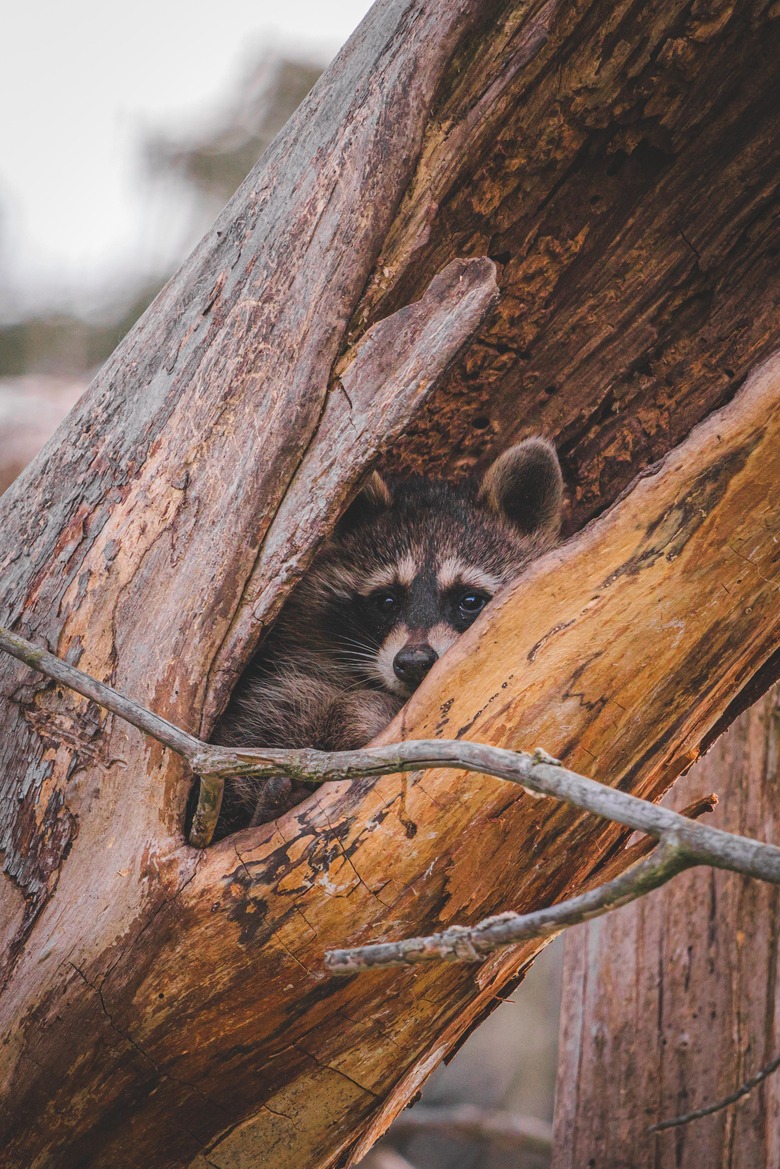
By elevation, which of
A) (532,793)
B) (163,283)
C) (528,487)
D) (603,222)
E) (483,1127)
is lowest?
(532,793)

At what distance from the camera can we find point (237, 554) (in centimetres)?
197

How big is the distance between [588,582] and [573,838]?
497 millimetres

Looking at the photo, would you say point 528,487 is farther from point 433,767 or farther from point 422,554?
point 433,767

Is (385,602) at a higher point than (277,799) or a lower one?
higher

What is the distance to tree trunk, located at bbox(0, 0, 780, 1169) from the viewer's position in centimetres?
179

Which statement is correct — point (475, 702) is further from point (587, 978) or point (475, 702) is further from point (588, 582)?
point (587, 978)

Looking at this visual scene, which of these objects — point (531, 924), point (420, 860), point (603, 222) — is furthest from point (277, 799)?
point (603, 222)

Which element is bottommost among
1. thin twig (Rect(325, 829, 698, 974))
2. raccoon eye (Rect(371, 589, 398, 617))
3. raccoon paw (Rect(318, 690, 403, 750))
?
thin twig (Rect(325, 829, 698, 974))

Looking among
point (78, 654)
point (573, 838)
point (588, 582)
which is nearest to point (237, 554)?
point (78, 654)

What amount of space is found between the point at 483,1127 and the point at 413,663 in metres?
2.90

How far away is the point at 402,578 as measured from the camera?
3.20m

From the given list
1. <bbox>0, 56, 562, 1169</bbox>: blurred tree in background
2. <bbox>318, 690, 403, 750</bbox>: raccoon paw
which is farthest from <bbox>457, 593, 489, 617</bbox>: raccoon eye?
<bbox>0, 56, 562, 1169</bbox>: blurred tree in background

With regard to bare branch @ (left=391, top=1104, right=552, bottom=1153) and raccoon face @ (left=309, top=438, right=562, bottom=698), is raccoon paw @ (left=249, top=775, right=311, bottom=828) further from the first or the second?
bare branch @ (left=391, top=1104, right=552, bottom=1153)

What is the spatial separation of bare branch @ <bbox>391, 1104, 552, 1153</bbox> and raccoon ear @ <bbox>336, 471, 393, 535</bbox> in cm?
292
